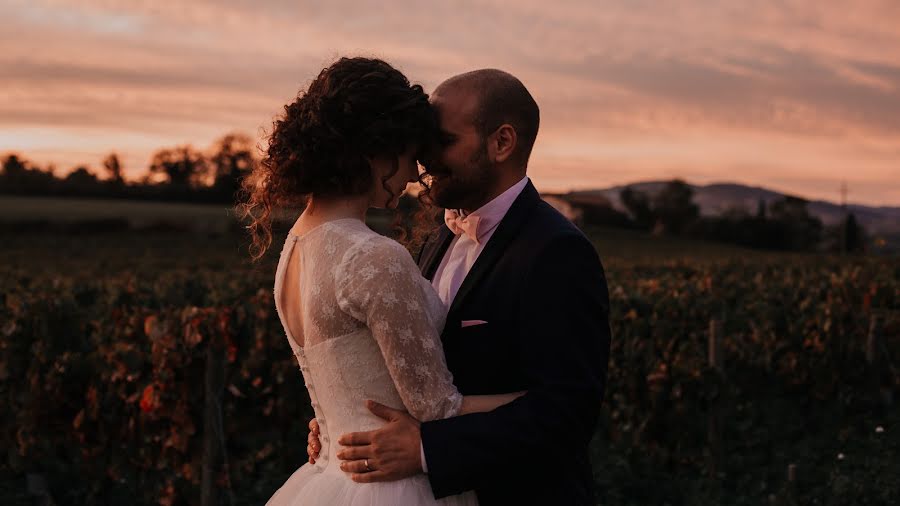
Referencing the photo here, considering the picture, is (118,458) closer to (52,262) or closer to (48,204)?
(52,262)

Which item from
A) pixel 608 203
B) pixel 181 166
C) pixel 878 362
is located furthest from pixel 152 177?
pixel 878 362

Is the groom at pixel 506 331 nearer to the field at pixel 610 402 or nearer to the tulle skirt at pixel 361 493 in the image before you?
the tulle skirt at pixel 361 493

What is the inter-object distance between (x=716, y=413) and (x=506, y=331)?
6.50 m

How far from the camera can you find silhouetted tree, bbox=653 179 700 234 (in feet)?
338

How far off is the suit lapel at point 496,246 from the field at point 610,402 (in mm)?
4102

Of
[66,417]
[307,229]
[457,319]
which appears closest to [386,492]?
[457,319]

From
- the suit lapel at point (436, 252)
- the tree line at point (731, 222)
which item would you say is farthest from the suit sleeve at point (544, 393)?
the tree line at point (731, 222)

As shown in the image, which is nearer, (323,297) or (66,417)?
(323,297)

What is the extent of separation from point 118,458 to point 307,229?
5.44 metres

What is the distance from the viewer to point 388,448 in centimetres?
261

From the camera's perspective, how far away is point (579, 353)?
104 inches

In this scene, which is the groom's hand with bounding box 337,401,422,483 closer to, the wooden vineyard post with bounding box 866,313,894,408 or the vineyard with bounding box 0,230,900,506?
the vineyard with bounding box 0,230,900,506

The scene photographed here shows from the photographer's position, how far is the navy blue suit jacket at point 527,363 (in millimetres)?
2609

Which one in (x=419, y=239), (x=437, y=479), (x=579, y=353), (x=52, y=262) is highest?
(x=419, y=239)
